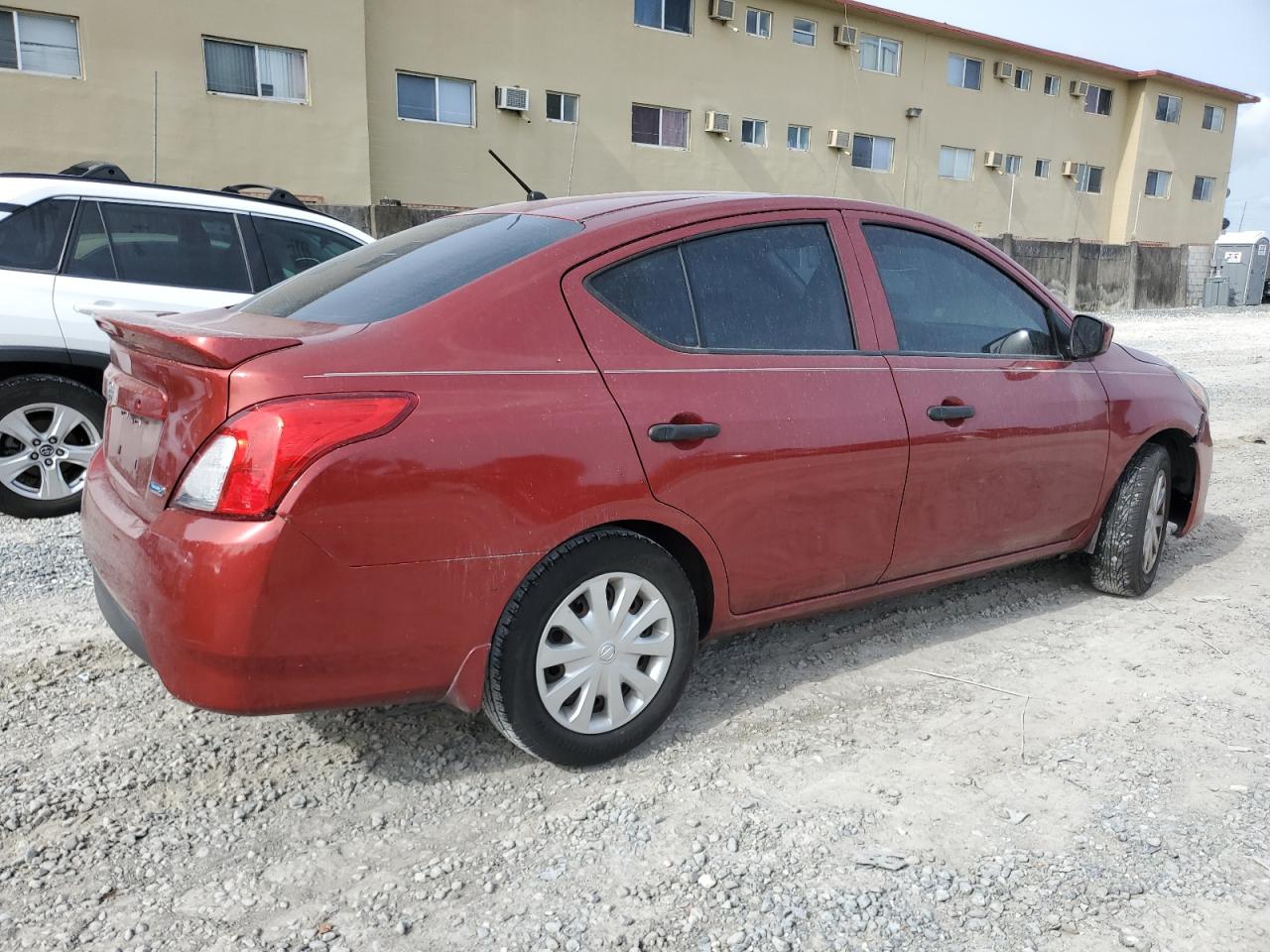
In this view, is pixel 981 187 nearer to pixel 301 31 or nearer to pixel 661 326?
pixel 301 31

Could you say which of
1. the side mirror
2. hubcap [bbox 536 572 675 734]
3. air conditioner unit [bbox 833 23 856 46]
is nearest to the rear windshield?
hubcap [bbox 536 572 675 734]

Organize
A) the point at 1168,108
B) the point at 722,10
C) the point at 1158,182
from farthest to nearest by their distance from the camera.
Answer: the point at 1158,182 → the point at 1168,108 → the point at 722,10

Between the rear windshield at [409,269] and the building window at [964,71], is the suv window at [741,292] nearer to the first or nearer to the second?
the rear windshield at [409,269]

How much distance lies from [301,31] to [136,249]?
13488 mm

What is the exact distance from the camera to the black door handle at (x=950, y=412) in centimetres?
361

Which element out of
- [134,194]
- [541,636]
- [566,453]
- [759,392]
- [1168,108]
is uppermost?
[1168,108]

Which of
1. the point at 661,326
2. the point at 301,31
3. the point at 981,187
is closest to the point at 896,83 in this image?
the point at 981,187

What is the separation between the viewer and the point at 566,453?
2744 millimetres

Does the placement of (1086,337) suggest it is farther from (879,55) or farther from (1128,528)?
(879,55)

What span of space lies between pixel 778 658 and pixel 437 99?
18.3 m

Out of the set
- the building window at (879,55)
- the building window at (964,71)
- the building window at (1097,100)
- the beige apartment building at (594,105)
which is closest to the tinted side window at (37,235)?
the beige apartment building at (594,105)

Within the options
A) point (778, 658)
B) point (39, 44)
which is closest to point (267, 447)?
point (778, 658)

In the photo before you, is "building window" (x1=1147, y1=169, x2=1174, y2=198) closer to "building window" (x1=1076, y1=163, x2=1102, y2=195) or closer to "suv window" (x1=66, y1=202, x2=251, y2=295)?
"building window" (x1=1076, y1=163, x2=1102, y2=195)

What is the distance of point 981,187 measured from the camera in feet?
98.9
